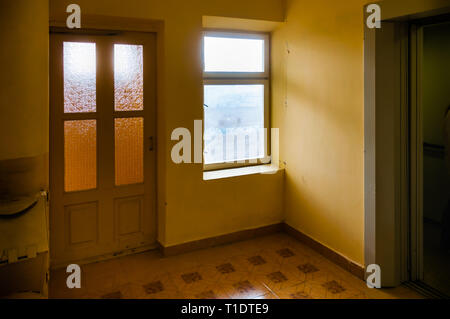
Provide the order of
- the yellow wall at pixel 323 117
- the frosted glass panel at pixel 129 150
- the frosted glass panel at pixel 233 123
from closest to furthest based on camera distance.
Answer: the yellow wall at pixel 323 117
the frosted glass panel at pixel 129 150
the frosted glass panel at pixel 233 123

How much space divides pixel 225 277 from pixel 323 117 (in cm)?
157

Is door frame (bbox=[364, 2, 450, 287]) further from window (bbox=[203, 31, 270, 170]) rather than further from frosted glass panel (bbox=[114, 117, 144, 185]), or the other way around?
frosted glass panel (bbox=[114, 117, 144, 185])

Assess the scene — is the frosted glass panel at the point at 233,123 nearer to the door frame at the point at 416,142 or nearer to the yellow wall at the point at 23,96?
the door frame at the point at 416,142

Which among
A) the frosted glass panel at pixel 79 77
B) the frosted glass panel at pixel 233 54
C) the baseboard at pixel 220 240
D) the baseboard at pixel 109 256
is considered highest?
the frosted glass panel at pixel 233 54

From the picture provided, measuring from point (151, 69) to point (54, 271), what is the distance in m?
1.88

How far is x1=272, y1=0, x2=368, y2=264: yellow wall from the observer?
3111 mm

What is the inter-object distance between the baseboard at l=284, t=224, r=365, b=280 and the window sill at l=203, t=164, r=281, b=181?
60 centimetres

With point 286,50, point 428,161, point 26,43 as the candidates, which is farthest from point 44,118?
point 428,161

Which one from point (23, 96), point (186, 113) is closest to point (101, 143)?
point (186, 113)

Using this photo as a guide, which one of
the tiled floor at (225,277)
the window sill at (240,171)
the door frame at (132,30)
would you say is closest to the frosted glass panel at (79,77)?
the door frame at (132,30)

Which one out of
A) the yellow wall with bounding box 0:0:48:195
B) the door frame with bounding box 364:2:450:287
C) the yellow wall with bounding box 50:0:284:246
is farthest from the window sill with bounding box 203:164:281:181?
the yellow wall with bounding box 0:0:48:195

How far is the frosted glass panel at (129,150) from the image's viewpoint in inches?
136

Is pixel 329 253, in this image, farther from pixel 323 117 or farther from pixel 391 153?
pixel 323 117

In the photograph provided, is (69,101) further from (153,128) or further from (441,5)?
(441,5)
